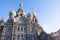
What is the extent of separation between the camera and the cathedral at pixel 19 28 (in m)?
53.0

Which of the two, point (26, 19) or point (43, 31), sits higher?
point (26, 19)

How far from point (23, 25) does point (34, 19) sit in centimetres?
616

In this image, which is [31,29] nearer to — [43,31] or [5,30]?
[43,31]

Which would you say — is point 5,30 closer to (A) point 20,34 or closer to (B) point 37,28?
(A) point 20,34

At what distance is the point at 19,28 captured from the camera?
54188mm

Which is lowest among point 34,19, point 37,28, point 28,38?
point 28,38

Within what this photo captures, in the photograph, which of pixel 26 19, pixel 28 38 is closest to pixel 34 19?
pixel 26 19

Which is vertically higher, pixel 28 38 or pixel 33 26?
pixel 33 26

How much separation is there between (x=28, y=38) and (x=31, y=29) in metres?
3.17

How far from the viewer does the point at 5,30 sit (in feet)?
176

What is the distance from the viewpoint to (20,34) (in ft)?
175

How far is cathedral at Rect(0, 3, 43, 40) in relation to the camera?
53.0m

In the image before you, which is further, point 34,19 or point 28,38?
point 34,19

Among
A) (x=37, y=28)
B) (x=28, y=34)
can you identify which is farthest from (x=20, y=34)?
(x=37, y=28)
